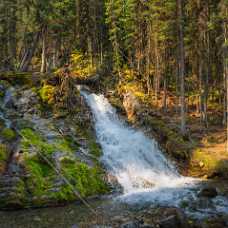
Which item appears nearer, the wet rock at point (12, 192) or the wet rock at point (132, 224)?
the wet rock at point (132, 224)

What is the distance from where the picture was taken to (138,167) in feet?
81.4

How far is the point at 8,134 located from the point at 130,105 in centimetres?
1351

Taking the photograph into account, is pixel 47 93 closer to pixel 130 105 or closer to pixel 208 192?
pixel 130 105

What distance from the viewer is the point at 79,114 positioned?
28109mm

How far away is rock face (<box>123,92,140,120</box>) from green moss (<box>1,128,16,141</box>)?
11.9 meters

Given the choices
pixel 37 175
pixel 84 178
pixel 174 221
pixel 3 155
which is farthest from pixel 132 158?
pixel 174 221

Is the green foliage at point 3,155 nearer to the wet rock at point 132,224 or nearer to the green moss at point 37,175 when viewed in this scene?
the green moss at point 37,175

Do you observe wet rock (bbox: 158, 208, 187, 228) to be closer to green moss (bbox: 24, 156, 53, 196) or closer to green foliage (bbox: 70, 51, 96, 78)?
green moss (bbox: 24, 156, 53, 196)

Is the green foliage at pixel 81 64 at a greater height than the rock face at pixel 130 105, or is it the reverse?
the green foliage at pixel 81 64

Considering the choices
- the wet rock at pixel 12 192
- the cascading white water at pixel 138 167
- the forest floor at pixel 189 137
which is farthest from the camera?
the forest floor at pixel 189 137

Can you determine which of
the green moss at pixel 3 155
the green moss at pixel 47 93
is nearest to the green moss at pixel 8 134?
the green moss at pixel 3 155

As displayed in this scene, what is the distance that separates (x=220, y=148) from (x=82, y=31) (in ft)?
97.9

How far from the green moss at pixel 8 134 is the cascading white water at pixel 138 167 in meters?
5.72

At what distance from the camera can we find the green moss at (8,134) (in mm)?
21784
